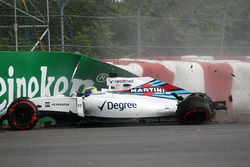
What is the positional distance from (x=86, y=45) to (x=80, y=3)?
1300 mm

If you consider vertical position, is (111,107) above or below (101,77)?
below

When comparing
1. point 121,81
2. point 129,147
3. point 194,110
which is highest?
point 121,81

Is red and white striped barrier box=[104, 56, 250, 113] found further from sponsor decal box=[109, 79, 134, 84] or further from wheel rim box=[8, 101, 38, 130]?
wheel rim box=[8, 101, 38, 130]

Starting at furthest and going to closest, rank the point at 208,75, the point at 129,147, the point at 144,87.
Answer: the point at 208,75 < the point at 144,87 < the point at 129,147

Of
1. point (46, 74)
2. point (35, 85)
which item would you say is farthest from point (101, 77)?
point (35, 85)

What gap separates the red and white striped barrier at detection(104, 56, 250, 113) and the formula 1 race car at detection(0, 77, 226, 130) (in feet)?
4.39

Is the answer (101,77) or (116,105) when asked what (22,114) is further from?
(101,77)

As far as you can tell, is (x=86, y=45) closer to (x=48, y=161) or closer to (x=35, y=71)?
(x=35, y=71)

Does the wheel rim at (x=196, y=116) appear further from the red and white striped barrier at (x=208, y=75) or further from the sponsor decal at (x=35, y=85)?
the sponsor decal at (x=35, y=85)

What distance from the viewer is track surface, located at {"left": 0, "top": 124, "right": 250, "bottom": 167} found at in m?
6.69

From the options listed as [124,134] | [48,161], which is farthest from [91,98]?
[48,161]

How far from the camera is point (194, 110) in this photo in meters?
10.2

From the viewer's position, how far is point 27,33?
45.4 ft

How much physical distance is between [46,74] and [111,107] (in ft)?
5.91
